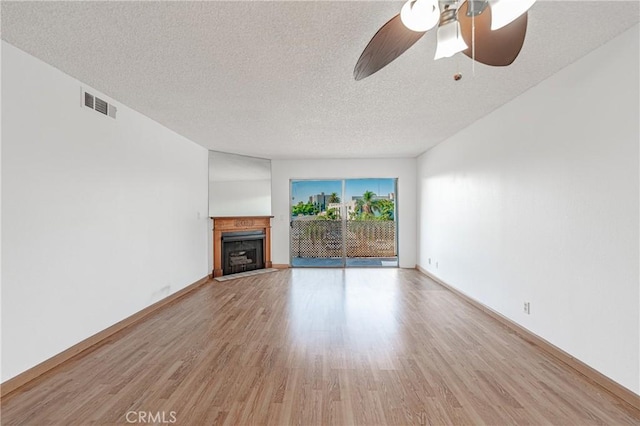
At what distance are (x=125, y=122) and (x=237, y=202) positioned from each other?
2717mm

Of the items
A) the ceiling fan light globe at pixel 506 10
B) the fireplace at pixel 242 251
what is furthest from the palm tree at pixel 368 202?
the ceiling fan light globe at pixel 506 10

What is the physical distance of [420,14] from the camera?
1.29 m

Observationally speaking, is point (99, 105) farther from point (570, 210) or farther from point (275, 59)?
point (570, 210)

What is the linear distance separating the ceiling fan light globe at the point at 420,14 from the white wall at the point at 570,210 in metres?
1.57

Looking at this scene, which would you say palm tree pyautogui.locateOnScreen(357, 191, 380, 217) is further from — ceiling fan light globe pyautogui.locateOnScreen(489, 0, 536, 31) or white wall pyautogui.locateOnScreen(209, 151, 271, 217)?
ceiling fan light globe pyautogui.locateOnScreen(489, 0, 536, 31)

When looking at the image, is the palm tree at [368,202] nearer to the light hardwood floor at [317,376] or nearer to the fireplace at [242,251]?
the fireplace at [242,251]

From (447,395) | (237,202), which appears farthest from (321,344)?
(237,202)

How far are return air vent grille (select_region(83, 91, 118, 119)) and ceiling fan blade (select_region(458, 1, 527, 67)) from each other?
308 centimetres

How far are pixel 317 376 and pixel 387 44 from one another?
2247 millimetres

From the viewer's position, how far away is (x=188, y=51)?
1988 mm

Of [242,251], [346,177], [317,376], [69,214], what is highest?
[346,177]

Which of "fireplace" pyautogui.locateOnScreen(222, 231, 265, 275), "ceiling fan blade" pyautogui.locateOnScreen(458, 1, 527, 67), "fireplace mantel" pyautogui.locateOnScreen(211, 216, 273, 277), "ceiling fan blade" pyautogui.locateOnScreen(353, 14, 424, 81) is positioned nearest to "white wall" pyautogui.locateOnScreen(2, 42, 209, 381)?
"fireplace mantel" pyautogui.locateOnScreen(211, 216, 273, 277)

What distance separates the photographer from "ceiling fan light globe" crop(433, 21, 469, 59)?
1.41m

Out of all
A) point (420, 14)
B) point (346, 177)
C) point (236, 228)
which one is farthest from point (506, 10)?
point (236, 228)
